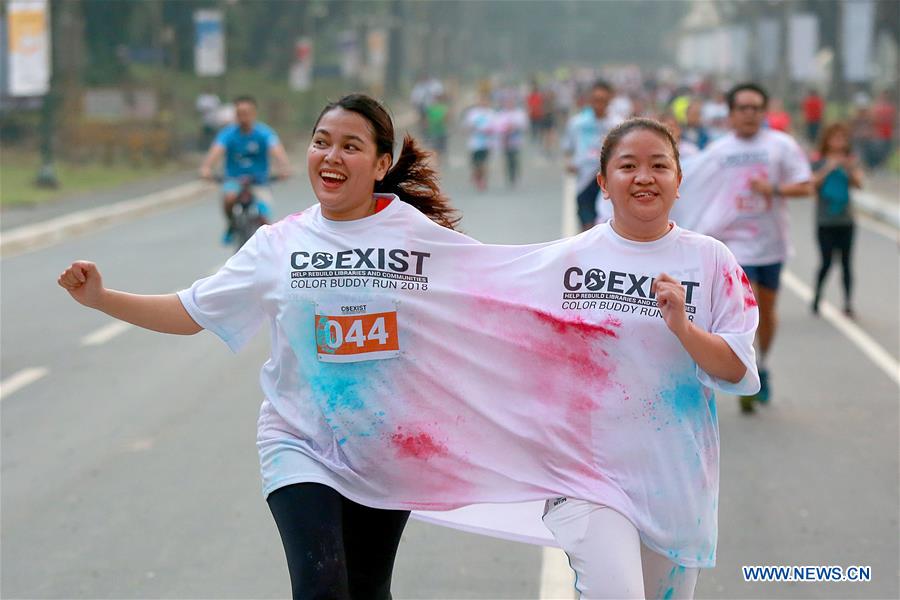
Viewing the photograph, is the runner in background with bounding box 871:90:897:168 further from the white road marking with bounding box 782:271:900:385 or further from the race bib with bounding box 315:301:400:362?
the race bib with bounding box 315:301:400:362

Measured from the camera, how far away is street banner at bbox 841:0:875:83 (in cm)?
3559

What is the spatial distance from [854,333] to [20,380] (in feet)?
21.9

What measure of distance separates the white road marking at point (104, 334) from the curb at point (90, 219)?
13.1 ft

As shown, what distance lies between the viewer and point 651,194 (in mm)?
4195

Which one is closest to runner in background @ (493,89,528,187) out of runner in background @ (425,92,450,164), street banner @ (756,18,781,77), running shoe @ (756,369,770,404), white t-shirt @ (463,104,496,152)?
white t-shirt @ (463,104,496,152)

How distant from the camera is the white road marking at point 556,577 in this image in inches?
241

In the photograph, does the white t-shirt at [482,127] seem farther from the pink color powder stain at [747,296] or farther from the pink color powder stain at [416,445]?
the pink color powder stain at [747,296]

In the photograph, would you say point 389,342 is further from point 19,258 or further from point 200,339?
point 19,258

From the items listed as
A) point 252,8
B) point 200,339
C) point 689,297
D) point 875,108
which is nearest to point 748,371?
point 689,297

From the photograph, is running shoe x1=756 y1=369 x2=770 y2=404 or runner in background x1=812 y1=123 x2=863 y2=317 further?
runner in background x1=812 y1=123 x2=863 y2=317

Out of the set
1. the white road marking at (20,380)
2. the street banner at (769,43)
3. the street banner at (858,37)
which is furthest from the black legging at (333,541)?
the street banner at (769,43)

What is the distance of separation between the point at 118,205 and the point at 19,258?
681 centimetres

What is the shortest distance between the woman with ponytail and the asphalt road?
1833 millimetres

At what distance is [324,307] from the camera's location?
439cm
